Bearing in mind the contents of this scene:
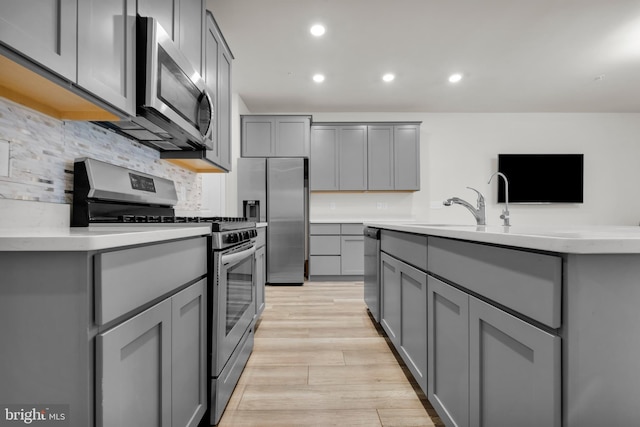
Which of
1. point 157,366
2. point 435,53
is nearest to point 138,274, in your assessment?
point 157,366

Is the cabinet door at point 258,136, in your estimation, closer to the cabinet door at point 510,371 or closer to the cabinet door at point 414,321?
the cabinet door at point 414,321

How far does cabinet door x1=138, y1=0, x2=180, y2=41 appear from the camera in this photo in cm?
144

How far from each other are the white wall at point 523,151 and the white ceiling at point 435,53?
0.33m

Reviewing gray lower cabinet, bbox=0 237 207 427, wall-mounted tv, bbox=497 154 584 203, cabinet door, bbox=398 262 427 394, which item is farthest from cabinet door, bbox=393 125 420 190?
gray lower cabinet, bbox=0 237 207 427

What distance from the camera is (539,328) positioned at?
74cm

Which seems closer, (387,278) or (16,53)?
(16,53)

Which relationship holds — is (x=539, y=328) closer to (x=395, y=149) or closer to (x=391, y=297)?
(x=391, y=297)

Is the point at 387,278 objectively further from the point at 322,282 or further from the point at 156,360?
the point at 322,282

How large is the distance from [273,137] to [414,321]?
3641 millimetres

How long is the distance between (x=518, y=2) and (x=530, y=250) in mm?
2788

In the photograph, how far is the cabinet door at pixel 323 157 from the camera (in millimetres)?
4840

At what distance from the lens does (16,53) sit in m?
0.84

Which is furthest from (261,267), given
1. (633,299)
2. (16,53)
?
(633,299)
